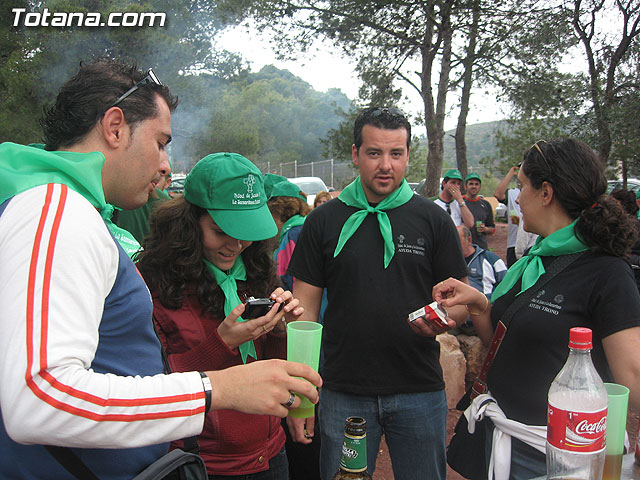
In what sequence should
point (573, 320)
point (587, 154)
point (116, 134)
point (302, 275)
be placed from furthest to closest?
point (302, 275), point (587, 154), point (573, 320), point (116, 134)

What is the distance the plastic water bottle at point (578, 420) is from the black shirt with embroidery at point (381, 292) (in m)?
1.18

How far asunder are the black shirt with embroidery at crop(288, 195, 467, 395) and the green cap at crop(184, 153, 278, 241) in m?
0.67

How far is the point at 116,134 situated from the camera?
55.9 inches

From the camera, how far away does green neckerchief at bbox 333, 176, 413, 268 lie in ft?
8.64

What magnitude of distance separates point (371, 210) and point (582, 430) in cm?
165

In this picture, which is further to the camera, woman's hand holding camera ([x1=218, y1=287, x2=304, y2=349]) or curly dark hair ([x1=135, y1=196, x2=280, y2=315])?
curly dark hair ([x1=135, y1=196, x2=280, y2=315])

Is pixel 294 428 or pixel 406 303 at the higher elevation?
pixel 406 303

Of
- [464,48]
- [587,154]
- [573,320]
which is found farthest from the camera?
[464,48]

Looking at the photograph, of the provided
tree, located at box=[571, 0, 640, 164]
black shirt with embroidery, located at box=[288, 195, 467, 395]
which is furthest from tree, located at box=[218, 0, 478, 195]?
black shirt with embroidery, located at box=[288, 195, 467, 395]

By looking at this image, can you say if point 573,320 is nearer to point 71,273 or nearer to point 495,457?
point 495,457

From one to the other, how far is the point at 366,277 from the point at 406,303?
25 centimetres

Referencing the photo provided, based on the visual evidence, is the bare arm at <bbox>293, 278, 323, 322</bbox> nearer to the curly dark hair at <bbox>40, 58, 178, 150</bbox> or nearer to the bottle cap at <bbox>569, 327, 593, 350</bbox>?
the curly dark hair at <bbox>40, 58, 178, 150</bbox>

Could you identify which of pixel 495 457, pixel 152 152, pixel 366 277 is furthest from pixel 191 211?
pixel 495 457

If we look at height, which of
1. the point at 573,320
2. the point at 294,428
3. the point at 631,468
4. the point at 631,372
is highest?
the point at 573,320
